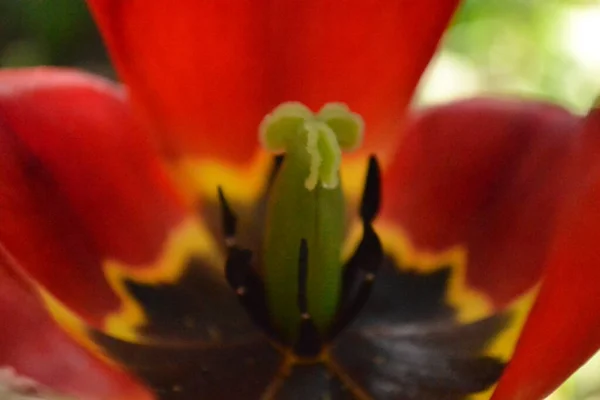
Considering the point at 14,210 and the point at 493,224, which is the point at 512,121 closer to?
the point at 493,224

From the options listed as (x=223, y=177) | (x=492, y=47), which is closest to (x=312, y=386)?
(x=223, y=177)

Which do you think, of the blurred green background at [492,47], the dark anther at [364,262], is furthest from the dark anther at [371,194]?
the blurred green background at [492,47]

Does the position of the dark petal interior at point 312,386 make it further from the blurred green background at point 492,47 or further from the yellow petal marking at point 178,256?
the blurred green background at point 492,47

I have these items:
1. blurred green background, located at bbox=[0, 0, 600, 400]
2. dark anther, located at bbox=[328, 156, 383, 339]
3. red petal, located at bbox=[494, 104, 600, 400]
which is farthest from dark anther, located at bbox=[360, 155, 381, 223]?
blurred green background, located at bbox=[0, 0, 600, 400]

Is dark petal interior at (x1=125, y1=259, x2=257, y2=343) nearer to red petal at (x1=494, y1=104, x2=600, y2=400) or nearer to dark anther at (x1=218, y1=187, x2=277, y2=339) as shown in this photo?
dark anther at (x1=218, y1=187, x2=277, y2=339)

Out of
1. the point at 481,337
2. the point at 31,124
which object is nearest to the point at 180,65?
the point at 31,124

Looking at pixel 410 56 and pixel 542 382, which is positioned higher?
pixel 410 56
